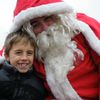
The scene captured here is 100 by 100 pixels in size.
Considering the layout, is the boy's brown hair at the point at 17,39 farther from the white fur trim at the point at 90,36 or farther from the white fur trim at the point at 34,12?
the white fur trim at the point at 90,36

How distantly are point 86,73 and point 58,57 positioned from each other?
5.2 inches

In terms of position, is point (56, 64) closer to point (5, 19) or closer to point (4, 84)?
point (4, 84)

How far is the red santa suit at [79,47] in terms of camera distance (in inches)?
53.2

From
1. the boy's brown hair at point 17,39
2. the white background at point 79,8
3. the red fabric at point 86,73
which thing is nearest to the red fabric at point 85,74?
the red fabric at point 86,73

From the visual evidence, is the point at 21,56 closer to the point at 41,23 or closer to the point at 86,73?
the point at 41,23

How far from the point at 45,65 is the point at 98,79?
0.23 meters

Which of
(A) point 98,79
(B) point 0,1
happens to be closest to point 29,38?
(A) point 98,79

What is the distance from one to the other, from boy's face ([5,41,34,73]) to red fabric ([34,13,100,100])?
0.08 metres

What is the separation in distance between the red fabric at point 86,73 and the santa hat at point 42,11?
0.03 m

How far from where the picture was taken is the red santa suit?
4.43 ft

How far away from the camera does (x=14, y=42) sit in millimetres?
1331

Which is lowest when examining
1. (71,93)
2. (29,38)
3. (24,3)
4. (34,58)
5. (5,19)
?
(5,19)

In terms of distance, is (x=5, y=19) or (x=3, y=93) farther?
(x=5, y=19)

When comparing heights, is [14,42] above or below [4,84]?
above
